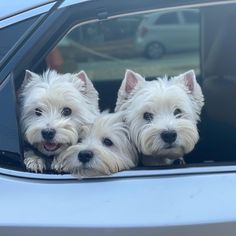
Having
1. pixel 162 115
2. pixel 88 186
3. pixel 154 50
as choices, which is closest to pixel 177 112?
pixel 162 115

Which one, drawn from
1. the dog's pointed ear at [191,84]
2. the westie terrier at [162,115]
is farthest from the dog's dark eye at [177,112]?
the dog's pointed ear at [191,84]

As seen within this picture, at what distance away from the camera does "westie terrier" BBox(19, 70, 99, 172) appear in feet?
7.83

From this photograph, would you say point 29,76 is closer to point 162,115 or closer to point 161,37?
point 162,115

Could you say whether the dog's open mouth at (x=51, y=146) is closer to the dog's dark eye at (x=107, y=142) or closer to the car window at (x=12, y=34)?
the dog's dark eye at (x=107, y=142)

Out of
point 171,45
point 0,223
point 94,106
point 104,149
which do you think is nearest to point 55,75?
point 94,106

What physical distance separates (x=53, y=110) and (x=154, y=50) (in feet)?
41.2

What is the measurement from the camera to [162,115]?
2418 millimetres

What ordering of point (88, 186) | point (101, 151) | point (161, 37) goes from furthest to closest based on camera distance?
1. point (161, 37)
2. point (101, 151)
3. point (88, 186)

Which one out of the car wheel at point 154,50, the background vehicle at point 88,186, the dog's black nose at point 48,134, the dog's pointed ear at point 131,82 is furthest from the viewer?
the car wheel at point 154,50

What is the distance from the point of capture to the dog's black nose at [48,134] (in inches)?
93.8

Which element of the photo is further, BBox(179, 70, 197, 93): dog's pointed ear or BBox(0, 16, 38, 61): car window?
BBox(179, 70, 197, 93): dog's pointed ear

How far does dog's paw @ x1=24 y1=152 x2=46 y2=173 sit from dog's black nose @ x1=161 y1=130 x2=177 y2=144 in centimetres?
46

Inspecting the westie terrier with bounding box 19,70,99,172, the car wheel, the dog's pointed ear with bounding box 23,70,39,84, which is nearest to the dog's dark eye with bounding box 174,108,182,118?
the westie terrier with bounding box 19,70,99,172

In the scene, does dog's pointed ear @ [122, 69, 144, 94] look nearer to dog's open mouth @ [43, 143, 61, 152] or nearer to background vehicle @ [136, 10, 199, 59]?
dog's open mouth @ [43, 143, 61, 152]
